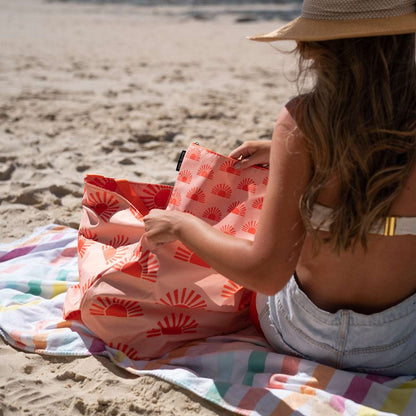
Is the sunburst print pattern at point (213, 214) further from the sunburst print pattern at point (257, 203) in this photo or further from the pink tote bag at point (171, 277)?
the sunburst print pattern at point (257, 203)

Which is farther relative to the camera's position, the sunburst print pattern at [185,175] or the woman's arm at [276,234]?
the sunburst print pattern at [185,175]

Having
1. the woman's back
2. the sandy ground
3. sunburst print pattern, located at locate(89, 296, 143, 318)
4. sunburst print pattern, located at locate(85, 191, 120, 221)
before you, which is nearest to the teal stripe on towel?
the sandy ground

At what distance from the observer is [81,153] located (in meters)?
3.96

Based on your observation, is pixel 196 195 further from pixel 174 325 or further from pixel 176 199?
pixel 174 325

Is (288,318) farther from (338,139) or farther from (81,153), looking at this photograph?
(81,153)

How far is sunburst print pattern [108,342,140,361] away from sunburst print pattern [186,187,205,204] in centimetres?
54

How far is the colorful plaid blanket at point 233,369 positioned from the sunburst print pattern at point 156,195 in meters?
0.48

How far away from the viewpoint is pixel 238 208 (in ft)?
6.59

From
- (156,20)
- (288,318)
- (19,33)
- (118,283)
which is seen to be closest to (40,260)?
(118,283)

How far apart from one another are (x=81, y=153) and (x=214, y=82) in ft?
8.11

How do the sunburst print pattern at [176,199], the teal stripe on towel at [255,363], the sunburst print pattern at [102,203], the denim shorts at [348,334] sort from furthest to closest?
the sunburst print pattern at [102,203] → the sunburst print pattern at [176,199] → the teal stripe on towel at [255,363] → the denim shorts at [348,334]

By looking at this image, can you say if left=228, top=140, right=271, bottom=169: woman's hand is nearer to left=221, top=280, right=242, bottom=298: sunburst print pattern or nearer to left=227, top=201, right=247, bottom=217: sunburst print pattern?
left=227, top=201, right=247, bottom=217: sunburst print pattern

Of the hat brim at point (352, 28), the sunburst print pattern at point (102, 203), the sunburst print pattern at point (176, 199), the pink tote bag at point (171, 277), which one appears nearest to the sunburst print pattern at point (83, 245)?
the pink tote bag at point (171, 277)

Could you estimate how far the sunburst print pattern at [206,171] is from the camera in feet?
6.68
